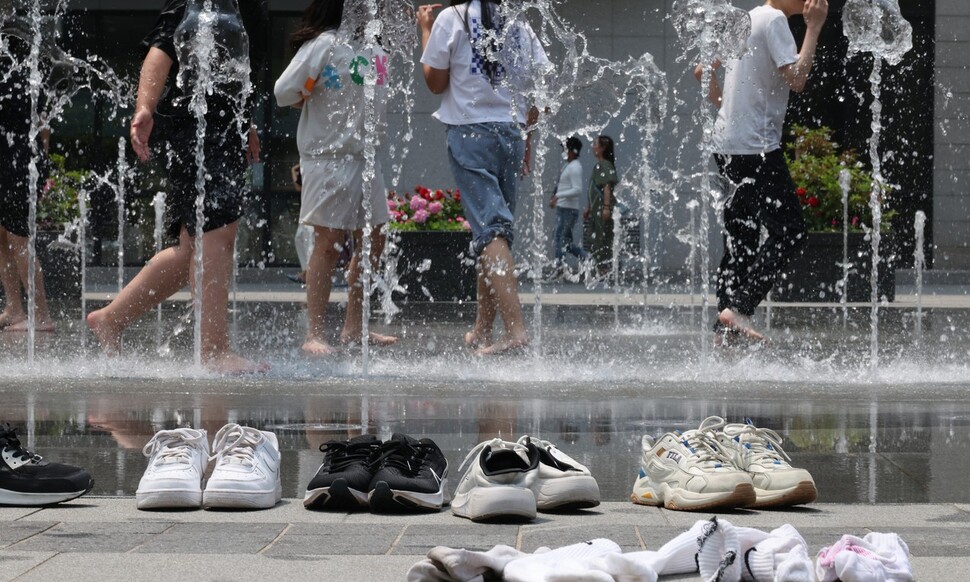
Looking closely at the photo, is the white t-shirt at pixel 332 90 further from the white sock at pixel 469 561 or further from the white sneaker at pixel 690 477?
the white sock at pixel 469 561

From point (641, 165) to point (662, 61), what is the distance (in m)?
1.25

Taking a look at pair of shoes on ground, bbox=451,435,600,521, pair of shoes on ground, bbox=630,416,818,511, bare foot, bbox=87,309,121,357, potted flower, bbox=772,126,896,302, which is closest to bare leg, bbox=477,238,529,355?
bare foot, bbox=87,309,121,357

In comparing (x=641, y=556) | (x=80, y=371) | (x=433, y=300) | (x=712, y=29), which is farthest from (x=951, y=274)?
(x=641, y=556)

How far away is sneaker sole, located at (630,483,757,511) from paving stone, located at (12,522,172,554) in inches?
43.5

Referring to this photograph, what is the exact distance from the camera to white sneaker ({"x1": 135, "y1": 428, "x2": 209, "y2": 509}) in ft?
11.2

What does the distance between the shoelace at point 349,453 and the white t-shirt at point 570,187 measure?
41.7ft

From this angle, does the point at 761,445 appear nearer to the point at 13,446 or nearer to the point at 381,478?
the point at 381,478

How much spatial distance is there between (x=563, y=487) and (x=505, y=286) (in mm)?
3610

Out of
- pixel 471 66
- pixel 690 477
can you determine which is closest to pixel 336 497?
pixel 690 477

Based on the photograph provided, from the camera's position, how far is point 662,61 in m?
18.1

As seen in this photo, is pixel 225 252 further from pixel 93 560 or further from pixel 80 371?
pixel 93 560

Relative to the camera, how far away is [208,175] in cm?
606

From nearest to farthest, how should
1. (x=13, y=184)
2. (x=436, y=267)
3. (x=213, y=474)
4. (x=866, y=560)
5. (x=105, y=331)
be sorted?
(x=866, y=560), (x=213, y=474), (x=105, y=331), (x=13, y=184), (x=436, y=267)

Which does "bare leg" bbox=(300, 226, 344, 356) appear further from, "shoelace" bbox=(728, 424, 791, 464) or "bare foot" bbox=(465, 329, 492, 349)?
"shoelace" bbox=(728, 424, 791, 464)
